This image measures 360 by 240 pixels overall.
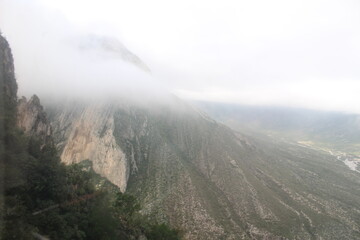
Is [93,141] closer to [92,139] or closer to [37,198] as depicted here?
[92,139]

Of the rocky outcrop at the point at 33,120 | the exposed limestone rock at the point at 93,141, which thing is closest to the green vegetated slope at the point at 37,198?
the rocky outcrop at the point at 33,120

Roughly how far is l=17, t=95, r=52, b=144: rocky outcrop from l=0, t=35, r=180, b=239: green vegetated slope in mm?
4199

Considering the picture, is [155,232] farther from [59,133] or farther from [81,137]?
[59,133]

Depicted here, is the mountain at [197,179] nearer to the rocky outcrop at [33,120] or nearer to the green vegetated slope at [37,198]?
the green vegetated slope at [37,198]

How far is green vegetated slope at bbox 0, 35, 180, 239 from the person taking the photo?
34.5 meters

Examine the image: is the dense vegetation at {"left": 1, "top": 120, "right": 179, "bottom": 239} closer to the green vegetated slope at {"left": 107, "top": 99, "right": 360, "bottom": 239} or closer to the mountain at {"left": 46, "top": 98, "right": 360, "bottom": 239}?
the mountain at {"left": 46, "top": 98, "right": 360, "bottom": 239}

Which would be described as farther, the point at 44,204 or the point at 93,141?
the point at 93,141

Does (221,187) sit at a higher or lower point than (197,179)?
lower

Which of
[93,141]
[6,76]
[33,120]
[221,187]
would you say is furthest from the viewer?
[221,187]

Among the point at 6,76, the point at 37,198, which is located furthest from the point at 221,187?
the point at 6,76

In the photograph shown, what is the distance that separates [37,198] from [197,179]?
305 feet

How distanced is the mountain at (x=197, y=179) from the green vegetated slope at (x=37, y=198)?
42545mm

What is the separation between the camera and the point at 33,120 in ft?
197

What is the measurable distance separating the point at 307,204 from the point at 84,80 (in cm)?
15632
